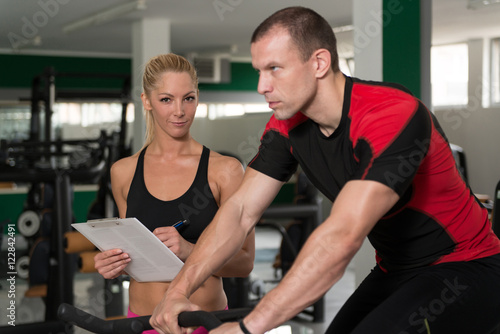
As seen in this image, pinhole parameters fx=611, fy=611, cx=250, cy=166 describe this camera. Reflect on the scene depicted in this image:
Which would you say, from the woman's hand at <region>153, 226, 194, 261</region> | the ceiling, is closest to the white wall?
the woman's hand at <region>153, 226, 194, 261</region>

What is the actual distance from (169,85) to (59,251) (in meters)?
2.50

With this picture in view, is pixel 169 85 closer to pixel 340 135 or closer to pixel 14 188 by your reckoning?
pixel 340 135

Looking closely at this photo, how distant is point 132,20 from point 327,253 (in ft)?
24.7

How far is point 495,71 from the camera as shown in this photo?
9.07 feet

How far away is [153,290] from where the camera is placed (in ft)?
5.82

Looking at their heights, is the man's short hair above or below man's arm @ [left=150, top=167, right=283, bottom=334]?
above

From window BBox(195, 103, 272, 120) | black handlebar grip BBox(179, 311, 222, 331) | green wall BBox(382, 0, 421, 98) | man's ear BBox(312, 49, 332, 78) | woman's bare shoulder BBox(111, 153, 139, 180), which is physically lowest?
black handlebar grip BBox(179, 311, 222, 331)

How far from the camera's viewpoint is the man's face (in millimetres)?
1269

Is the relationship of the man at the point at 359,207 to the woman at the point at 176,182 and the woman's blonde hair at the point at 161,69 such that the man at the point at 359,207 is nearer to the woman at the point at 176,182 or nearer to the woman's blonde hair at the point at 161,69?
the woman at the point at 176,182

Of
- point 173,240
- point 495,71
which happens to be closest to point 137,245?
point 173,240

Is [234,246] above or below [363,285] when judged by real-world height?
above

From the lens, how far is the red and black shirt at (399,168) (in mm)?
1215

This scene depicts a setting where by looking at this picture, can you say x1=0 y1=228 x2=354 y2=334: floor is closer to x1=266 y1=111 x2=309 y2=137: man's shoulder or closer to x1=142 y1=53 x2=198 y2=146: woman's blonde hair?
x1=142 y1=53 x2=198 y2=146: woman's blonde hair

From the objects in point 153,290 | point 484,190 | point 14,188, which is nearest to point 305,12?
point 153,290
